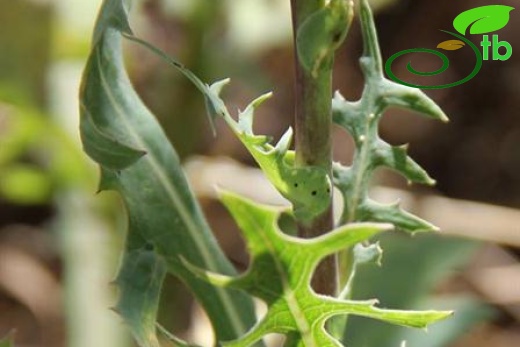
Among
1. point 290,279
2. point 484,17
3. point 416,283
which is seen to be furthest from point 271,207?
point 416,283

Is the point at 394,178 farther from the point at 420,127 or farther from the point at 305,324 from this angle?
the point at 305,324

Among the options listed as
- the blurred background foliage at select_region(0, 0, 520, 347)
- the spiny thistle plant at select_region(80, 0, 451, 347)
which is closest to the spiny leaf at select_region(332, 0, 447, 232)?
the spiny thistle plant at select_region(80, 0, 451, 347)

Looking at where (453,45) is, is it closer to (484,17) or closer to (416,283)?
(484,17)

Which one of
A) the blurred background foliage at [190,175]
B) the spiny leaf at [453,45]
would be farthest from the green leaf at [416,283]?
the spiny leaf at [453,45]

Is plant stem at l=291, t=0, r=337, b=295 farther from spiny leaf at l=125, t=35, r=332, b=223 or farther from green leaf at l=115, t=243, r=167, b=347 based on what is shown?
green leaf at l=115, t=243, r=167, b=347

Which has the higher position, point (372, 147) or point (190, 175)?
point (372, 147)
